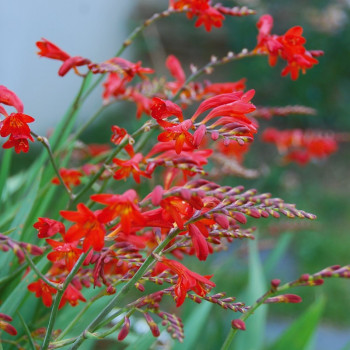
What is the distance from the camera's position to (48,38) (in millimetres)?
5105

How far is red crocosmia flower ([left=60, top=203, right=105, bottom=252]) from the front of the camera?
0.67m

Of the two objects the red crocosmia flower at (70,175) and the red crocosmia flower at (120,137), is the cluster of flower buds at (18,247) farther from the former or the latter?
the red crocosmia flower at (70,175)

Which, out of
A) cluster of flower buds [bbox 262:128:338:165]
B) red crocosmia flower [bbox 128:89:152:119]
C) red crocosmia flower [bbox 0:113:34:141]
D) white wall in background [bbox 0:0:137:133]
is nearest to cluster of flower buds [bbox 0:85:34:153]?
red crocosmia flower [bbox 0:113:34:141]

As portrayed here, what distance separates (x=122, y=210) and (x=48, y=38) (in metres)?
4.73

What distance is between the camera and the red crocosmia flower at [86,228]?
0.67m

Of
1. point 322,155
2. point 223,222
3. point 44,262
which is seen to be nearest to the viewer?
point 223,222

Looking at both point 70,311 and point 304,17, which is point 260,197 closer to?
point 70,311

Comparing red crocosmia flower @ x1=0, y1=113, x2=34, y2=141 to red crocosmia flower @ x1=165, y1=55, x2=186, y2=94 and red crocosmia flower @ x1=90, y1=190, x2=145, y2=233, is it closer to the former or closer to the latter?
red crocosmia flower @ x1=90, y1=190, x2=145, y2=233

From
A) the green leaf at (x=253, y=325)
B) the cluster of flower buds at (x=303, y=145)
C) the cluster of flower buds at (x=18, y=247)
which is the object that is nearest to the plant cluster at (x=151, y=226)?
the cluster of flower buds at (x=18, y=247)

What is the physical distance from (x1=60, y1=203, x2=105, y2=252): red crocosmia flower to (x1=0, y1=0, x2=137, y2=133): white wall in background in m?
4.30

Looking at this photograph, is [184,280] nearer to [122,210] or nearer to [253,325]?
[122,210]

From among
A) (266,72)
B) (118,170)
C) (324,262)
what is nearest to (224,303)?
(118,170)

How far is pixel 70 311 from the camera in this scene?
1206mm

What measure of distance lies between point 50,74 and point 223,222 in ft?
16.8
